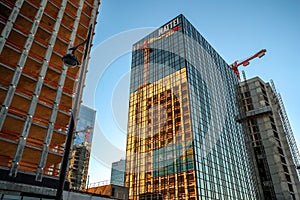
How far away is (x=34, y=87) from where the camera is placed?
24.1m

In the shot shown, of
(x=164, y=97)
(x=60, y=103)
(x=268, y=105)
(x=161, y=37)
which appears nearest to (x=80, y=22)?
(x=60, y=103)

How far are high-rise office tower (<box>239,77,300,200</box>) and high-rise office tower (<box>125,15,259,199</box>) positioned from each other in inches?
202

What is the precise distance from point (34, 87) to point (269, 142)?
8077 cm

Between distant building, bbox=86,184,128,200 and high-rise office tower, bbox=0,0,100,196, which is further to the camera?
distant building, bbox=86,184,128,200

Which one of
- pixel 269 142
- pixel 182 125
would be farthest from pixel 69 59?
pixel 269 142

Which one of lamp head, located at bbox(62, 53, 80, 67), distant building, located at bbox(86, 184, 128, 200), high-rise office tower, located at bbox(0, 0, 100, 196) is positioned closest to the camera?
lamp head, located at bbox(62, 53, 80, 67)

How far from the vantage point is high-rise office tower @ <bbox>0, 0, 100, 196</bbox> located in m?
21.0

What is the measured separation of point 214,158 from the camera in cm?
5959

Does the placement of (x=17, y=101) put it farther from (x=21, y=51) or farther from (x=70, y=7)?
(x=70, y=7)

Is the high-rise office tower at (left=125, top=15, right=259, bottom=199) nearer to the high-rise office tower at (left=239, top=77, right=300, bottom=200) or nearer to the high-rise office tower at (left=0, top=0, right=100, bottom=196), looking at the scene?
the high-rise office tower at (left=239, top=77, right=300, bottom=200)

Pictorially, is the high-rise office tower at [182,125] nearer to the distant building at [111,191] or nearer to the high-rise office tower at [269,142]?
the high-rise office tower at [269,142]

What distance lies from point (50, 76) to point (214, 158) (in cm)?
4728

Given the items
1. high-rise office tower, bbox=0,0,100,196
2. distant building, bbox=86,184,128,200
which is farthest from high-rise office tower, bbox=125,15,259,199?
high-rise office tower, bbox=0,0,100,196

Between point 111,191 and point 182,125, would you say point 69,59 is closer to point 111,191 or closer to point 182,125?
point 111,191
